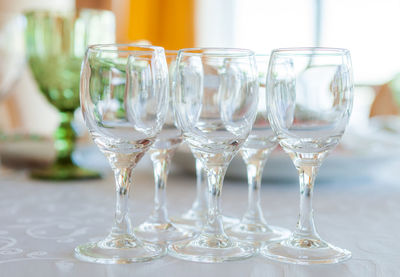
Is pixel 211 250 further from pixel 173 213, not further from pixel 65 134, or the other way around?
pixel 65 134

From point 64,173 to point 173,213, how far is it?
347 millimetres

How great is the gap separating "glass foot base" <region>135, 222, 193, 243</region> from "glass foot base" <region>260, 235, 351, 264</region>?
0.13 meters

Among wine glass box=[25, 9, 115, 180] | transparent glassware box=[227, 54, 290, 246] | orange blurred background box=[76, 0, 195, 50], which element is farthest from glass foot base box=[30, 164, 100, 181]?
orange blurred background box=[76, 0, 195, 50]

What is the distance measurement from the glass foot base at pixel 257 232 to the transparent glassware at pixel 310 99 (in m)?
0.10

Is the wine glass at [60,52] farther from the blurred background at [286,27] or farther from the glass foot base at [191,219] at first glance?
the blurred background at [286,27]

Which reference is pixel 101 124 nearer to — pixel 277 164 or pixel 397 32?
pixel 277 164

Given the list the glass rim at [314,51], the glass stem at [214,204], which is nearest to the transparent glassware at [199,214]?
the glass stem at [214,204]

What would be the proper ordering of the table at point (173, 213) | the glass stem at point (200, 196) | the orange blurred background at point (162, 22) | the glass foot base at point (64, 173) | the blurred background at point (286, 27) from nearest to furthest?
the table at point (173, 213) → the glass stem at point (200, 196) → the glass foot base at point (64, 173) → the blurred background at point (286, 27) → the orange blurred background at point (162, 22)

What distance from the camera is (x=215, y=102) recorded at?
591 millimetres

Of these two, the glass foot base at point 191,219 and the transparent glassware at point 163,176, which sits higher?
the transparent glassware at point 163,176

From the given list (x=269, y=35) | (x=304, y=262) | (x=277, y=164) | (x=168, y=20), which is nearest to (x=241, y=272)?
(x=304, y=262)

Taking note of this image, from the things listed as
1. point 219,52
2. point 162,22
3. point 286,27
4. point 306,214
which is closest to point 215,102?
point 219,52

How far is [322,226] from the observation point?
2.48ft

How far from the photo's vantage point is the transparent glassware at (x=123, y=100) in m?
0.58
